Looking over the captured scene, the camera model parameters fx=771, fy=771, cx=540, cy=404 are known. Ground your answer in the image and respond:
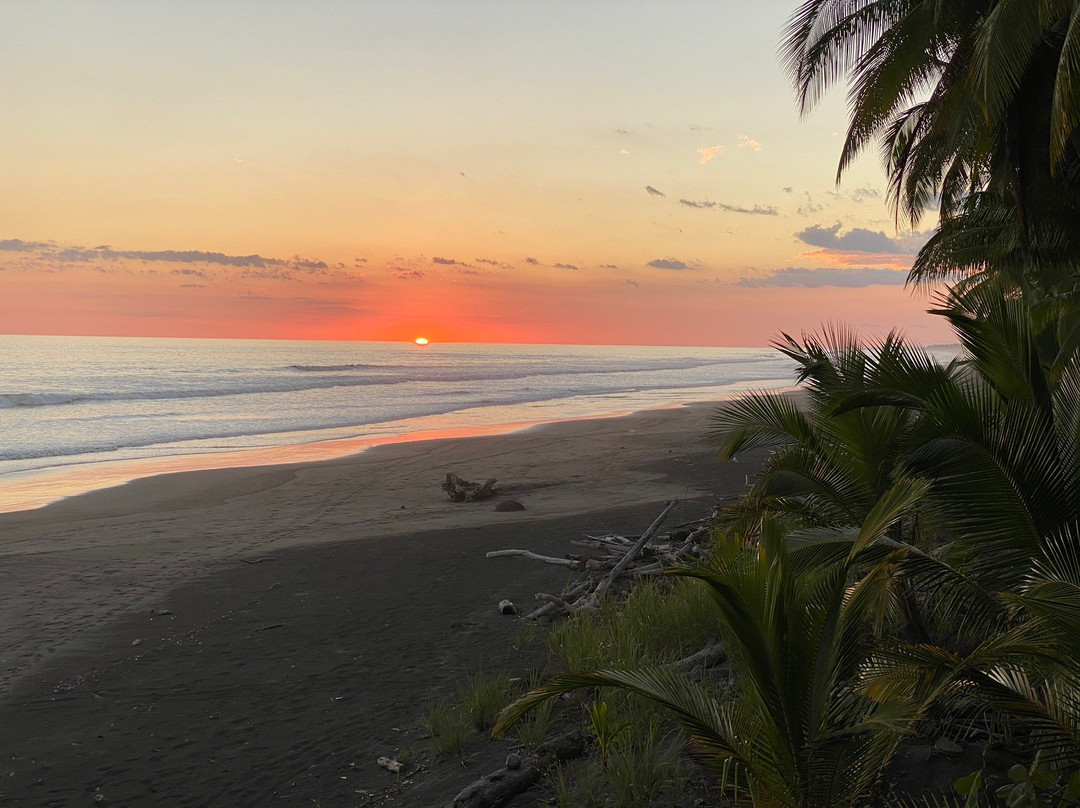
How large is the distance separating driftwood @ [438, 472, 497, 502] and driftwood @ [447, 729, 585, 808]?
956cm

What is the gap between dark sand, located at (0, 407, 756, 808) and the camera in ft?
16.3

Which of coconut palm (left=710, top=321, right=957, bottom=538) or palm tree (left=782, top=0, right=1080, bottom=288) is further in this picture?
palm tree (left=782, top=0, right=1080, bottom=288)

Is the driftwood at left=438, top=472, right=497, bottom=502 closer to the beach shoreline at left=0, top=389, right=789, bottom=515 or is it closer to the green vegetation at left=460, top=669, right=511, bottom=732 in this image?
the beach shoreline at left=0, top=389, right=789, bottom=515

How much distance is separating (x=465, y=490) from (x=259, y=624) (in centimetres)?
658

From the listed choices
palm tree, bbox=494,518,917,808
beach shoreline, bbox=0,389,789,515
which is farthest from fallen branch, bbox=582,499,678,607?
beach shoreline, bbox=0,389,789,515

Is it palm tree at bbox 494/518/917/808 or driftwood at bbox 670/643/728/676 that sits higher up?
palm tree at bbox 494/518/917/808

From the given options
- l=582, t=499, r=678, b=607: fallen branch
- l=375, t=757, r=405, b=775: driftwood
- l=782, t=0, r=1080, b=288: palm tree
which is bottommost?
l=375, t=757, r=405, b=775: driftwood

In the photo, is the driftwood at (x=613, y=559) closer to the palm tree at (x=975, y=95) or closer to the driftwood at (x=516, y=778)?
the driftwood at (x=516, y=778)

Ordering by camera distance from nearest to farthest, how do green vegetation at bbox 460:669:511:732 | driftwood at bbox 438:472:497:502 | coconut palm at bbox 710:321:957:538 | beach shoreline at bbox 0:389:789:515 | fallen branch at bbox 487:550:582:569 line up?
coconut palm at bbox 710:321:957:538
green vegetation at bbox 460:669:511:732
fallen branch at bbox 487:550:582:569
driftwood at bbox 438:472:497:502
beach shoreline at bbox 0:389:789:515

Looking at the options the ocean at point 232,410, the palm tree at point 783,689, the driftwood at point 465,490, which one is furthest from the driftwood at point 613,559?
the ocean at point 232,410

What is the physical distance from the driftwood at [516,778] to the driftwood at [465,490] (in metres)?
9.56

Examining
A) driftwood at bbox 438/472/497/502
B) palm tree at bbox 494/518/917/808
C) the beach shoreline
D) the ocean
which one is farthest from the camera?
the ocean

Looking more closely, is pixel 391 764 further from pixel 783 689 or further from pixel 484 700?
pixel 783 689

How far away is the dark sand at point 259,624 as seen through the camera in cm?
498
